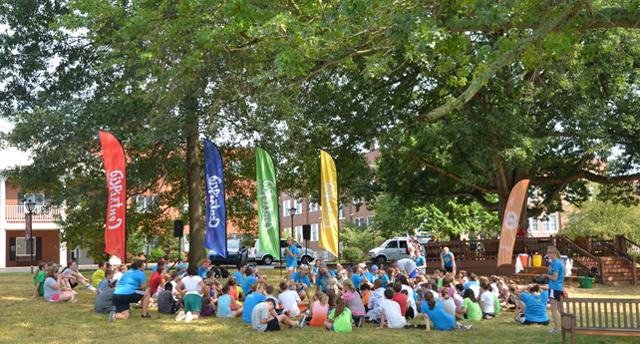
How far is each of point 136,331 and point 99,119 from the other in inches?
511

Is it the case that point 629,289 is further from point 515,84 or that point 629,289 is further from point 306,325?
point 306,325

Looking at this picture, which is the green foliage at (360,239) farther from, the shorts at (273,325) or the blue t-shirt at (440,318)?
the shorts at (273,325)

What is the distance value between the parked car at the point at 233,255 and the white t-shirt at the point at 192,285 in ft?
82.0

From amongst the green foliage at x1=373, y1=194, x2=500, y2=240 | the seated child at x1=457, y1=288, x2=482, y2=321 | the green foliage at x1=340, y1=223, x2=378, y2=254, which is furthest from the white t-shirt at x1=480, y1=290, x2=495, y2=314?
the green foliage at x1=340, y1=223, x2=378, y2=254

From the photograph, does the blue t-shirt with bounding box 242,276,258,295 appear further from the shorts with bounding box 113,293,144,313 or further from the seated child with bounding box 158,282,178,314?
the shorts with bounding box 113,293,144,313

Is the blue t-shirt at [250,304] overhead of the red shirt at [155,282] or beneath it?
beneath

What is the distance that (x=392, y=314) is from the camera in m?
14.3

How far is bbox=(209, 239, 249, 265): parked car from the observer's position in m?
40.8

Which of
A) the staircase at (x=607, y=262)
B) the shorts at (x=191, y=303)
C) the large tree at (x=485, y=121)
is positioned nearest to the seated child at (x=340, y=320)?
the shorts at (x=191, y=303)

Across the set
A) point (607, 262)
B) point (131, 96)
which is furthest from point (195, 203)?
point (607, 262)

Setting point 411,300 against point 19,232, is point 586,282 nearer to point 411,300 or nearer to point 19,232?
point 411,300

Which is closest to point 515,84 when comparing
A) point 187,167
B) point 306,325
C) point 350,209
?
point 187,167

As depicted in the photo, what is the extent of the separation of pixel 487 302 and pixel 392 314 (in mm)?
2928

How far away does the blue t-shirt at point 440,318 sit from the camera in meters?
13.9
